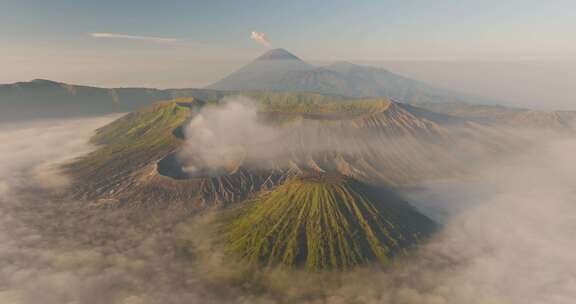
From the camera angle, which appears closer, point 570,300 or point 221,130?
point 570,300

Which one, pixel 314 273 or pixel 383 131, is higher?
pixel 383 131

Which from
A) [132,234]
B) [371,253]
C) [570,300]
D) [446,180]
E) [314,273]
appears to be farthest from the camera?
[446,180]

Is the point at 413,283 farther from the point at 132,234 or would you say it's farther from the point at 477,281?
the point at 132,234

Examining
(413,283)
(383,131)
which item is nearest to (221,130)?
(383,131)

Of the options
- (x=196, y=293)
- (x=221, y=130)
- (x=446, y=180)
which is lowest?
(x=196, y=293)

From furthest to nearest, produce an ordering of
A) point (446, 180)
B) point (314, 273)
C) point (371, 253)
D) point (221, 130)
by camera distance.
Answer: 1. point (221, 130)
2. point (446, 180)
3. point (371, 253)
4. point (314, 273)

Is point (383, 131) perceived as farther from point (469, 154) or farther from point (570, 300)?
point (570, 300)
